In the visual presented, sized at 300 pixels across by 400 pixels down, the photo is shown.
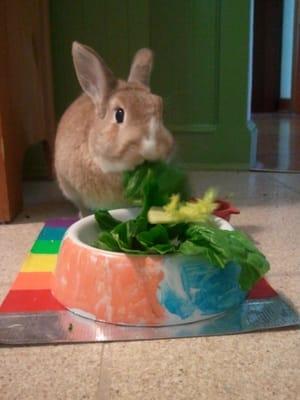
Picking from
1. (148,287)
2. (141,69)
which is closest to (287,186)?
(141,69)

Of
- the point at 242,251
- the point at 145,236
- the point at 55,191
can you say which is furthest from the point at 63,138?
the point at 242,251

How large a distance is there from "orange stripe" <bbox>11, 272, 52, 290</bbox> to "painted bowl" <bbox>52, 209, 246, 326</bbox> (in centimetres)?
12

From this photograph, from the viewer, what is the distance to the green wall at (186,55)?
1801 mm

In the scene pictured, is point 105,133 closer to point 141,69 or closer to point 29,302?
point 141,69

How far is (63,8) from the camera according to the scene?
1809 millimetres

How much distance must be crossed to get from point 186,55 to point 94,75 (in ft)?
2.56

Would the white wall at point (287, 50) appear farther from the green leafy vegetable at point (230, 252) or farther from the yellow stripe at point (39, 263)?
the green leafy vegetable at point (230, 252)

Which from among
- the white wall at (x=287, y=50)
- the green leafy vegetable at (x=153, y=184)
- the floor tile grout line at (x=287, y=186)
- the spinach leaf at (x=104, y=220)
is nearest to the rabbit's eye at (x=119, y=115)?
the green leafy vegetable at (x=153, y=184)

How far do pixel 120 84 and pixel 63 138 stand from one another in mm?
218

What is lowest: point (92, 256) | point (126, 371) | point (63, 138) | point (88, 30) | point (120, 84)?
point (126, 371)

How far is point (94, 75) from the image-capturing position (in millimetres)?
1142

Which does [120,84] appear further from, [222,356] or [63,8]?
[63,8]

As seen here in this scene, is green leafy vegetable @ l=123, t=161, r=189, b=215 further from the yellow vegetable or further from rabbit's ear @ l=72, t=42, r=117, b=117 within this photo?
rabbit's ear @ l=72, t=42, r=117, b=117

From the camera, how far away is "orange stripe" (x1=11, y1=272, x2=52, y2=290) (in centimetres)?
90
